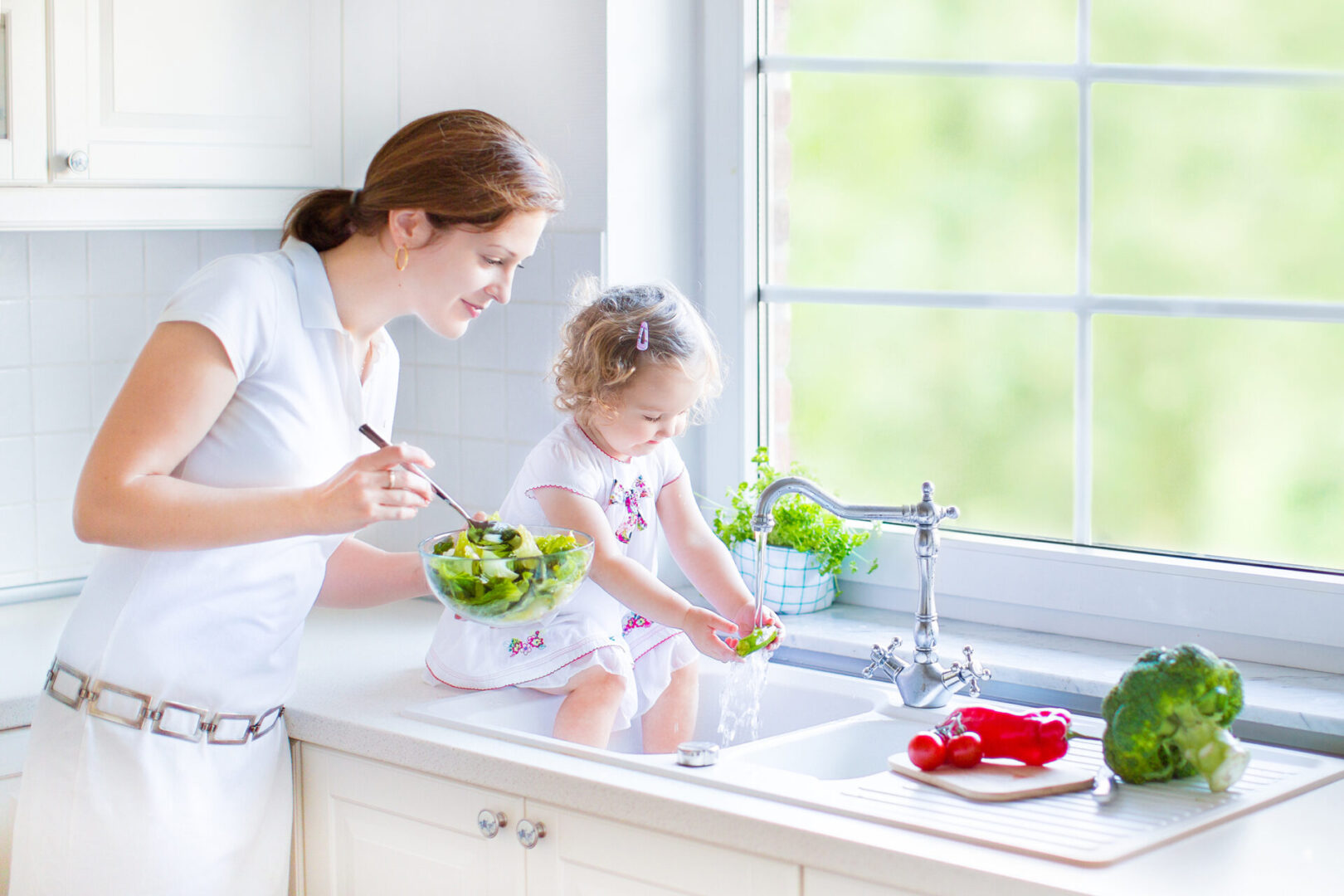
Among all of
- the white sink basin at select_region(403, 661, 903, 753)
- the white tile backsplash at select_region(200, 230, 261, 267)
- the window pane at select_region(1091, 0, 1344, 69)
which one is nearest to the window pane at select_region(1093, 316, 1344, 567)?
the window pane at select_region(1091, 0, 1344, 69)

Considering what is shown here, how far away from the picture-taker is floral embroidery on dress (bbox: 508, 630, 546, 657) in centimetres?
177

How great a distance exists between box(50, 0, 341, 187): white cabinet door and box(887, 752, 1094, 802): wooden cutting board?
Result: 1285 mm

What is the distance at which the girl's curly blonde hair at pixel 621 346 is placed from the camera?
174 cm

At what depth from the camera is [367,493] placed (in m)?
1.40

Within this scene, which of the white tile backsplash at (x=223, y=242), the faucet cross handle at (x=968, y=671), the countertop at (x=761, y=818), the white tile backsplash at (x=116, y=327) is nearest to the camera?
the countertop at (x=761, y=818)

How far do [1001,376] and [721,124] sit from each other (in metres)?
0.59

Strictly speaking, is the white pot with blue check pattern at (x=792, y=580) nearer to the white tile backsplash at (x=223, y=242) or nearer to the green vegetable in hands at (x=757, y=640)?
the green vegetable in hands at (x=757, y=640)

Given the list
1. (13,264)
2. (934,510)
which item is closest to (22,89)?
(13,264)

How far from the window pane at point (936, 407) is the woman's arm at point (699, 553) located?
0.35 metres

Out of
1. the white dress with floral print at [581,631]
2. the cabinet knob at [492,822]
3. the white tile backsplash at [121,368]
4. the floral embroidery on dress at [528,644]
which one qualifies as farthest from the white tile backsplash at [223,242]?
the cabinet knob at [492,822]

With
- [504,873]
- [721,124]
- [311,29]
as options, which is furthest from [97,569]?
[721,124]

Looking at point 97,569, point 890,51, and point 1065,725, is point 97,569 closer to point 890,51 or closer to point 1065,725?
point 1065,725

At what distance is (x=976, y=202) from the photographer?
204cm

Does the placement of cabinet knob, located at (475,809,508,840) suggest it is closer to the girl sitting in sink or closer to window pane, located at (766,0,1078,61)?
the girl sitting in sink
